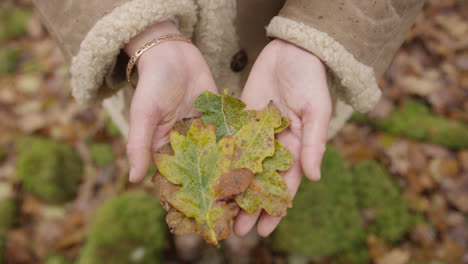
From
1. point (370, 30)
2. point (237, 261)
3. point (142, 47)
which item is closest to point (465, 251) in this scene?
point (237, 261)

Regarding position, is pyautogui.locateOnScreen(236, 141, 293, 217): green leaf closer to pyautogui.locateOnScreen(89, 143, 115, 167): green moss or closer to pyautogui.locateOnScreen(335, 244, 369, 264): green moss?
pyautogui.locateOnScreen(335, 244, 369, 264): green moss

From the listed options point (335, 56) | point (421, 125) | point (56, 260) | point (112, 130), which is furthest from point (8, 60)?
point (421, 125)

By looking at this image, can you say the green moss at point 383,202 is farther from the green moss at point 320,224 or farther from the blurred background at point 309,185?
the green moss at point 320,224

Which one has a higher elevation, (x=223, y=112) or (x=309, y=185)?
(x=223, y=112)

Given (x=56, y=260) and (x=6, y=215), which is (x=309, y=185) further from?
(x=6, y=215)

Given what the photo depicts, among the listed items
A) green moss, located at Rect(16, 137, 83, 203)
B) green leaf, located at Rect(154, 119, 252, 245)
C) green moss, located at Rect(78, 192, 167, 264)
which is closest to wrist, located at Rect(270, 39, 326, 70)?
green leaf, located at Rect(154, 119, 252, 245)

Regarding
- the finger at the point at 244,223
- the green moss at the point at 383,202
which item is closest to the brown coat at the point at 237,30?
the finger at the point at 244,223
